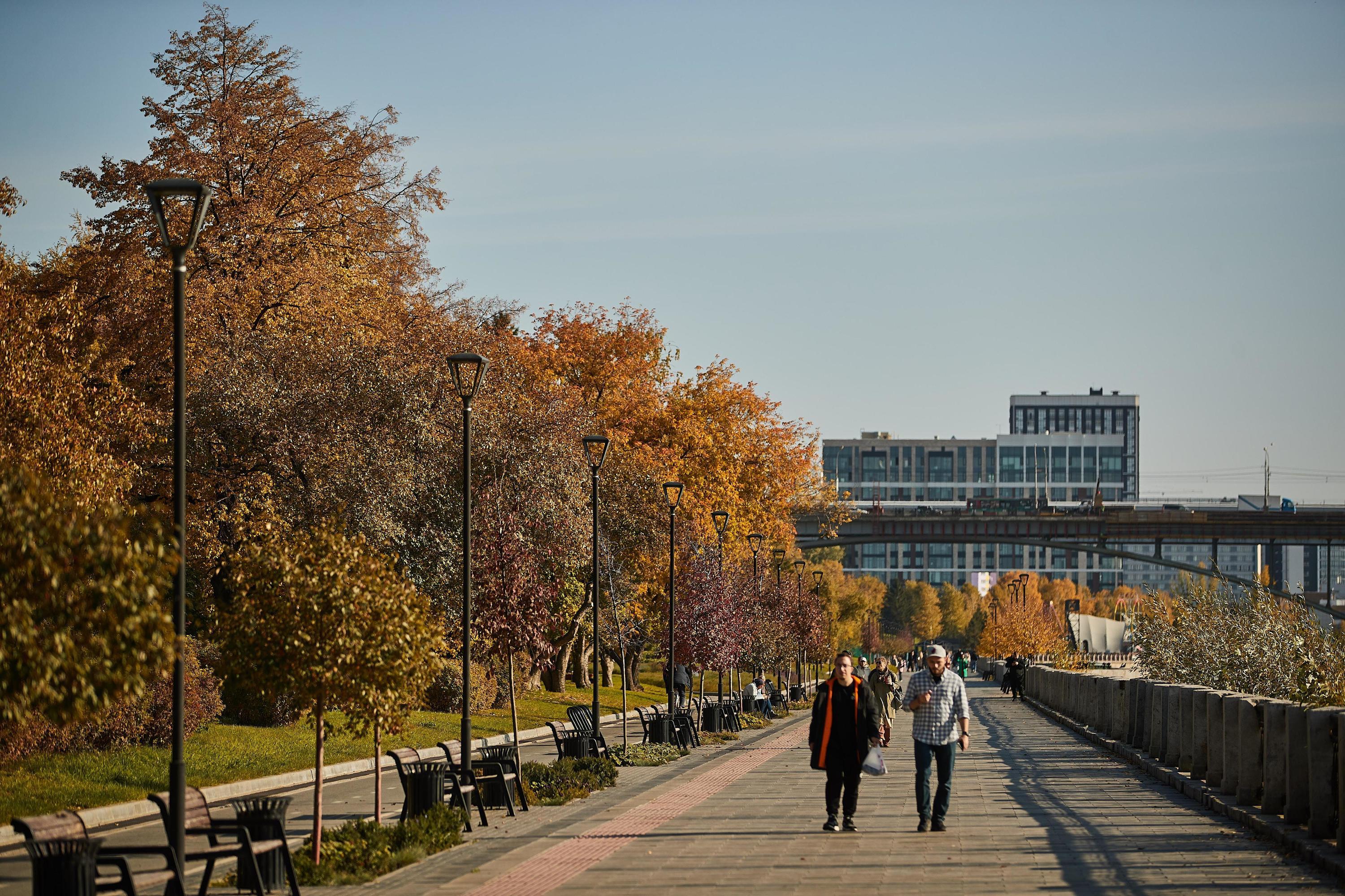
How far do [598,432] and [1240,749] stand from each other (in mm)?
35093

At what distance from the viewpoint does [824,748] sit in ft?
51.4

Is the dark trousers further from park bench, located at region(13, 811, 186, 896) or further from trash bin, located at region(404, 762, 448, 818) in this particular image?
park bench, located at region(13, 811, 186, 896)

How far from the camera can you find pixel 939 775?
15.3 meters

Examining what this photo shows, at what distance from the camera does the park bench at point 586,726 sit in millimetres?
24430

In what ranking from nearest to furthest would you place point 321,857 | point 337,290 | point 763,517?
point 321,857
point 337,290
point 763,517

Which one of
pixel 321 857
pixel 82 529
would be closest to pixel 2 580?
pixel 82 529

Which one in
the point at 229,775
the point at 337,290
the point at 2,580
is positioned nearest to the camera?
the point at 2,580

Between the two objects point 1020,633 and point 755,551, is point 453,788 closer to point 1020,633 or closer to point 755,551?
point 755,551

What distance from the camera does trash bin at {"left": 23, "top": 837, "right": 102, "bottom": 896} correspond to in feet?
30.5

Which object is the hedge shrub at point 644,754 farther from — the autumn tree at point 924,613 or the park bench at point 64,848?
the autumn tree at point 924,613

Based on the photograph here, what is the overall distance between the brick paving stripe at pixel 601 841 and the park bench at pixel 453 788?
4.48 ft

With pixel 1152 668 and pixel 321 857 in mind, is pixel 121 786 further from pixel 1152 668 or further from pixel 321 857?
pixel 1152 668

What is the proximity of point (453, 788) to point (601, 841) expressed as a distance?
2526 millimetres

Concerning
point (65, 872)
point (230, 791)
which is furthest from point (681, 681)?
point (65, 872)
